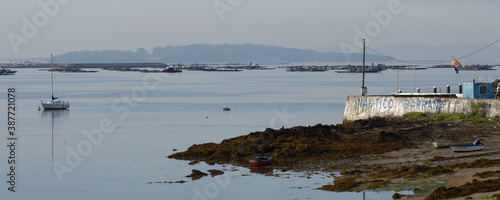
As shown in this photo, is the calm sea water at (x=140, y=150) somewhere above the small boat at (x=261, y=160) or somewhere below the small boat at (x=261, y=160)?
below

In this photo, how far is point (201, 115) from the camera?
200 feet

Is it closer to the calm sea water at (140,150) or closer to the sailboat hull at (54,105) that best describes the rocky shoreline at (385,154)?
Answer: the calm sea water at (140,150)

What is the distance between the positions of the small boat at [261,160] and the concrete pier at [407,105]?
11932mm

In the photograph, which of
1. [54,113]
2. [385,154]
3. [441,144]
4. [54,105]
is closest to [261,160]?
[385,154]

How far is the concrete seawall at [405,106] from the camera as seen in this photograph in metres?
34.6

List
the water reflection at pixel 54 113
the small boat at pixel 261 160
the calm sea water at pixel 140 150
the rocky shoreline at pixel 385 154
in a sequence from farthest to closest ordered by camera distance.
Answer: the water reflection at pixel 54 113 < the small boat at pixel 261 160 < the calm sea water at pixel 140 150 < the rocky shoreline at pixel 385 154

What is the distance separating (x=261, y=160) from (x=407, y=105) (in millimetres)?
12766

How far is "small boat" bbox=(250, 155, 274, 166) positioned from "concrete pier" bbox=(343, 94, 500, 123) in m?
11.9

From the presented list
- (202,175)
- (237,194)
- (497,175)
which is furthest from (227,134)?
(497,175)

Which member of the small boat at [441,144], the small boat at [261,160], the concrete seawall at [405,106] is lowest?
the small boat at [261,160]

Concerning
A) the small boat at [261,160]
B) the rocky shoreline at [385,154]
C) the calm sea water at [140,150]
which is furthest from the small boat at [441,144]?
the small boat at [261,160]

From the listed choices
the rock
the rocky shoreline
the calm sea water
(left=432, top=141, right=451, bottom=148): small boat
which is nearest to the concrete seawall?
the rocky shoreline

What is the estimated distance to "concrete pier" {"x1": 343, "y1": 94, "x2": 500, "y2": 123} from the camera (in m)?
34.7

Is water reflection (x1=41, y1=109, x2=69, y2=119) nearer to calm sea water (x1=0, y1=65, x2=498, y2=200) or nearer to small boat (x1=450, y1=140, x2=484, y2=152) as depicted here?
calm sea water (x1=0, y1=65, x2=498, y2=200)
